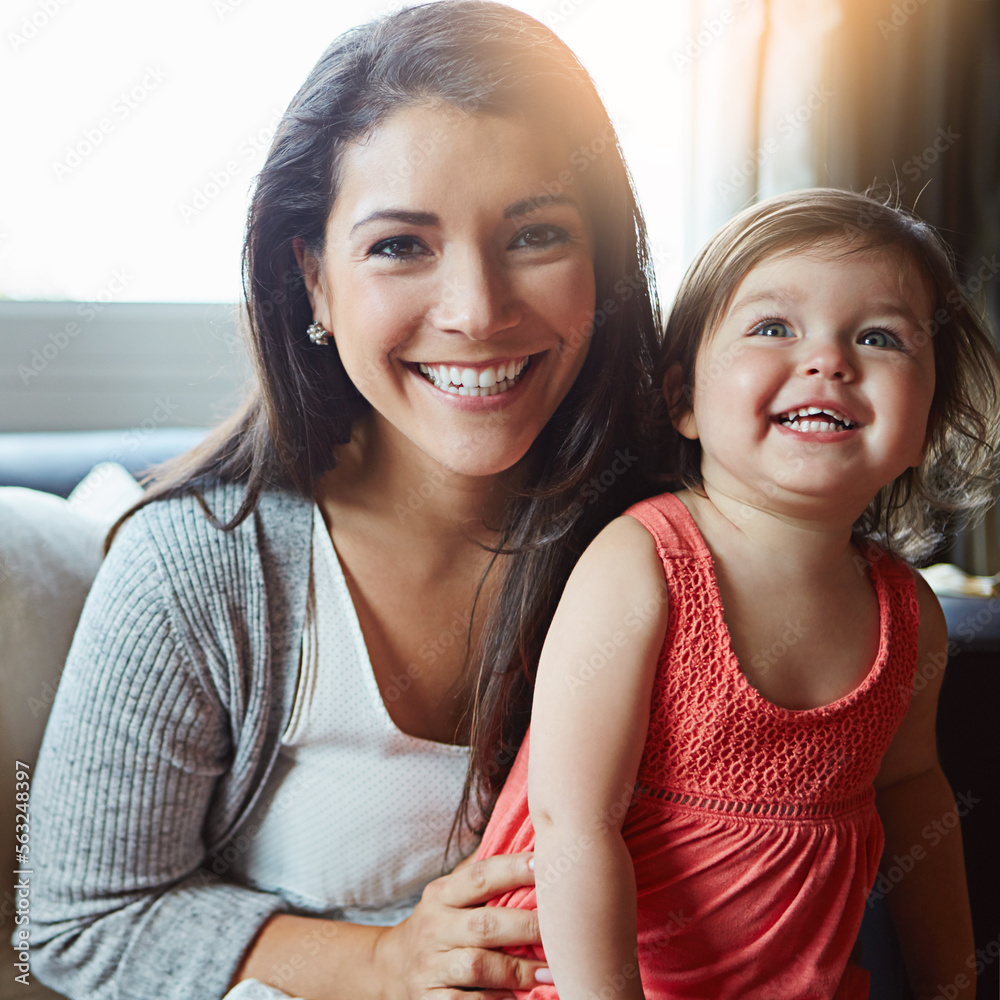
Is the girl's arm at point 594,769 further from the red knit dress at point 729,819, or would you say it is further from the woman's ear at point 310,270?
the woman's ear at point 310,270

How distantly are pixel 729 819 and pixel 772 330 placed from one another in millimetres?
436

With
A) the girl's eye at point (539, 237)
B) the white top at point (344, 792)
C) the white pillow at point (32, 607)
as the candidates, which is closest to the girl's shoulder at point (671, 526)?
the girl's eye at point (539, 237)

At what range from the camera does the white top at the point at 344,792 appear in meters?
1.04

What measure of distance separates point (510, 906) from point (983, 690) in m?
0.79

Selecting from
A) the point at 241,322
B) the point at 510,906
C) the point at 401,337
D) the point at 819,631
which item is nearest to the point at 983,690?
the point at 819,631

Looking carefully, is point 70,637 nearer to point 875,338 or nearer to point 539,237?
point 539,237

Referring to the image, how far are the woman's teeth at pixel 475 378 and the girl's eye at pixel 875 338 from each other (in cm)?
34

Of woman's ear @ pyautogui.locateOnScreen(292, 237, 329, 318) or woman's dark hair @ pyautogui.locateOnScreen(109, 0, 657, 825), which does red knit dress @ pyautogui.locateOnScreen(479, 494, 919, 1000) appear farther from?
woman's ear @ pyautogui.locateOnScreen(292, 237, 329, 318)

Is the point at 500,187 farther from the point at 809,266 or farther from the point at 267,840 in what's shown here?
the point at 267,840

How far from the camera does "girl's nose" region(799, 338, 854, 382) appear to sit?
737 millimetres

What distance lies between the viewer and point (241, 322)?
3.53 feet

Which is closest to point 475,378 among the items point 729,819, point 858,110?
point 729,819

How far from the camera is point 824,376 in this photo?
0.74 m

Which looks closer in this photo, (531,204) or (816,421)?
(816,421)
